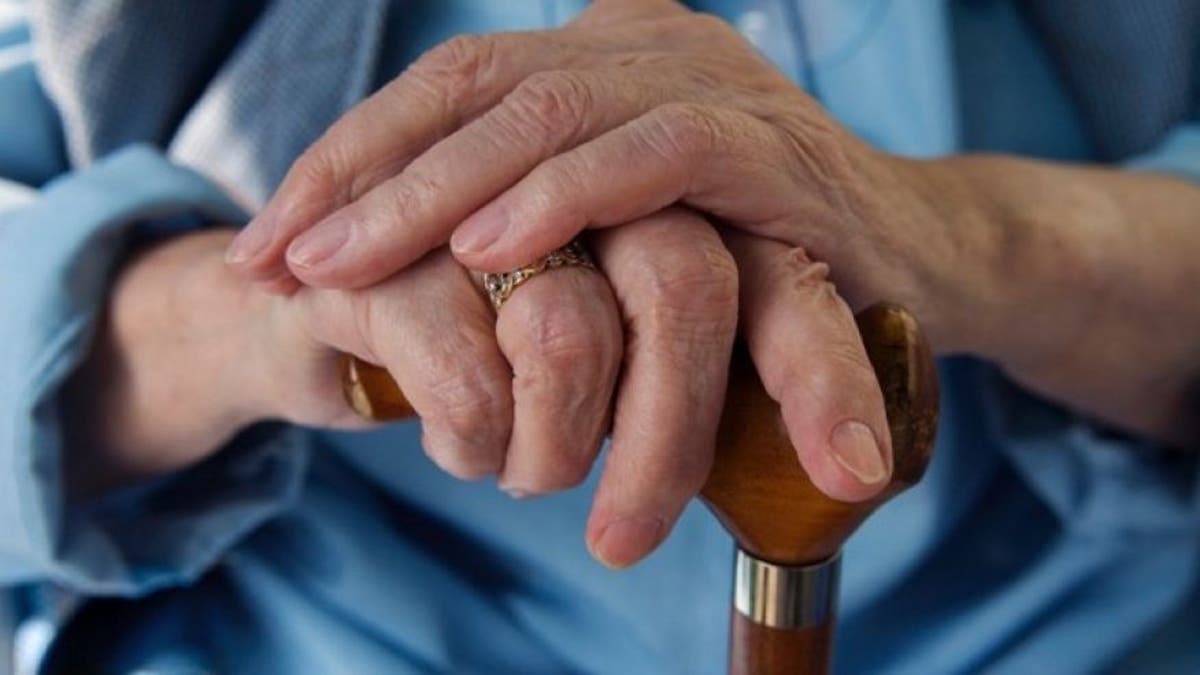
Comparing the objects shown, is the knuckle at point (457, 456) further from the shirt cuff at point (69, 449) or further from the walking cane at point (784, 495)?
the shirt cuff at point (69, 449)

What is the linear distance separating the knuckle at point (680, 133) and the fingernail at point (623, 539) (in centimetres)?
12

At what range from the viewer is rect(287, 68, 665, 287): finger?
491 millimetres

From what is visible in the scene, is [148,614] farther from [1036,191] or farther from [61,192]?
[1036,191]

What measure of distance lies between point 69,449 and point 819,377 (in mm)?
393

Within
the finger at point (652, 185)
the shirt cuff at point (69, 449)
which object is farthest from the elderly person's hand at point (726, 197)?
the shirt cuff at point (69, 449)

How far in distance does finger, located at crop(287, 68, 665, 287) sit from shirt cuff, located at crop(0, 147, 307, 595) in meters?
0.20

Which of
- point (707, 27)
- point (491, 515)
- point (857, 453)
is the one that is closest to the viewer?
point (857, 453)

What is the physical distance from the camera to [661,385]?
48cm

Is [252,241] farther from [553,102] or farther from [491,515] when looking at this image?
[491,515]

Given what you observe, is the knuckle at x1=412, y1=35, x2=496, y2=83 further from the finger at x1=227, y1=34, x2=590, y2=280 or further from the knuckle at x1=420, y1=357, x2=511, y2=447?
the knuckle at x1=420, y1=357, x2=511, y2=447

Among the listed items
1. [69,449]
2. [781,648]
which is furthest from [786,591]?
[69,449]

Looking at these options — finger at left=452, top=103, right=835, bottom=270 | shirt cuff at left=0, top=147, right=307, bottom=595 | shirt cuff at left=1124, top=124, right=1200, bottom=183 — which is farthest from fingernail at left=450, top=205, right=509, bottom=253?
shirt cuff at left=1124, top=124, right=1200, bottom=183

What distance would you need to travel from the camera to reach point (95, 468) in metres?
0.71

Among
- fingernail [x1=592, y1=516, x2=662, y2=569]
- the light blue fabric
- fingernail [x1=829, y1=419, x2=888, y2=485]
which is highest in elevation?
fingernail [x1=829, y1=419, x2=888, y2=485]
